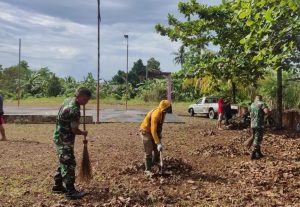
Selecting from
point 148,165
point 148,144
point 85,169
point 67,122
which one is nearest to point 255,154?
point 148,165

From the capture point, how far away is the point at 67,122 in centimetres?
796

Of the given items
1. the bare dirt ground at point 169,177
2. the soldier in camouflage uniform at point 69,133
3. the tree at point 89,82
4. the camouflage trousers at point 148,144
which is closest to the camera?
the soldier in camouflage uniform at point 69,133

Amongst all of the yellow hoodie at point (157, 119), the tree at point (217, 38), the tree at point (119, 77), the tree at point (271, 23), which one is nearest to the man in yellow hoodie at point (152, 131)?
the yellow hoodie at point (157, 119)

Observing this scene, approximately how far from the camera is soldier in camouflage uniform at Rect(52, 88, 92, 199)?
7883 mm

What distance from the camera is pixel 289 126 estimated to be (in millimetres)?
21797

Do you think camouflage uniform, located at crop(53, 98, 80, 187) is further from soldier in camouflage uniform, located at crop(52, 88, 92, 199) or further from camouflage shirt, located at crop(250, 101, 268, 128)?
camouflage shirt, located at crop(250, 101, 268, 128)

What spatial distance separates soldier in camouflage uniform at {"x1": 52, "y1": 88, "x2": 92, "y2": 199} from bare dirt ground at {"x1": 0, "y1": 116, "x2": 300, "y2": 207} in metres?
0.32

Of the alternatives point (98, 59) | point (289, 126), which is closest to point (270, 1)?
point (289, 126)

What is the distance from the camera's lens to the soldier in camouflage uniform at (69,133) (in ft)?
25.9

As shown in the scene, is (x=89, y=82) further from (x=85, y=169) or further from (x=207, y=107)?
(x=85, y=169)

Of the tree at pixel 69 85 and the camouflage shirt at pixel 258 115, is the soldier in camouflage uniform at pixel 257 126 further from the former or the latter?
the tree at pixel 69 85

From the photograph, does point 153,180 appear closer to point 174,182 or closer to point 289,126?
point 174,182

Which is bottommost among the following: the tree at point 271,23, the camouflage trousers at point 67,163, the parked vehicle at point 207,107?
the camouflage trousers at point 67,163

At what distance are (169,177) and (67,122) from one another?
8.59 feet
